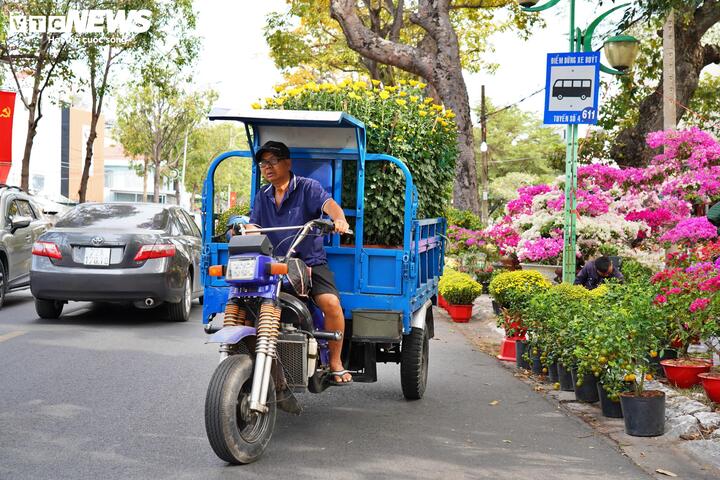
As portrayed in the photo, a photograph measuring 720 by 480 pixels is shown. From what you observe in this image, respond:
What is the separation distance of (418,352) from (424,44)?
2495cm

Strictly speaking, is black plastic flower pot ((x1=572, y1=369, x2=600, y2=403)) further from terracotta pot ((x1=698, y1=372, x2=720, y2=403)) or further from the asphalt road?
terracotta pot ((x1=698, y1=372, x2=720, y2=403))

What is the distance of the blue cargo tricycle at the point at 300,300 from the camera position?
Answer: 5.54 meters

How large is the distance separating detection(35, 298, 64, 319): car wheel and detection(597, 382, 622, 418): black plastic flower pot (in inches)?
309

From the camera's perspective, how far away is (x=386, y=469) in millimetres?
5590

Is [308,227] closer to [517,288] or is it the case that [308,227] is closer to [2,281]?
[517,288]

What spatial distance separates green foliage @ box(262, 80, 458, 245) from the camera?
8148 millimetres

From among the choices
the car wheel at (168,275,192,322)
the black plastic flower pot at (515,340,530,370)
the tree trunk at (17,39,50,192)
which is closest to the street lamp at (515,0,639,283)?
the black plastic flower pot at (515,340,530,370)

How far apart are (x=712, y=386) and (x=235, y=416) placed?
4.01m

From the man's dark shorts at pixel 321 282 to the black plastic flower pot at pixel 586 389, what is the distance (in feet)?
8.29

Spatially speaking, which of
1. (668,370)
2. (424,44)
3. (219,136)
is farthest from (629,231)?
(219,136)

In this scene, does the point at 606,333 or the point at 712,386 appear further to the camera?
the point at 712,386

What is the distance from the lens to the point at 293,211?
6.64 m

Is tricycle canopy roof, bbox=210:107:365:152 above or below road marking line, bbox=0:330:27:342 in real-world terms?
above

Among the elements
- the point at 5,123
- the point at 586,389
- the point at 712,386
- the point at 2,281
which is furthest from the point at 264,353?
the point at 5,123
